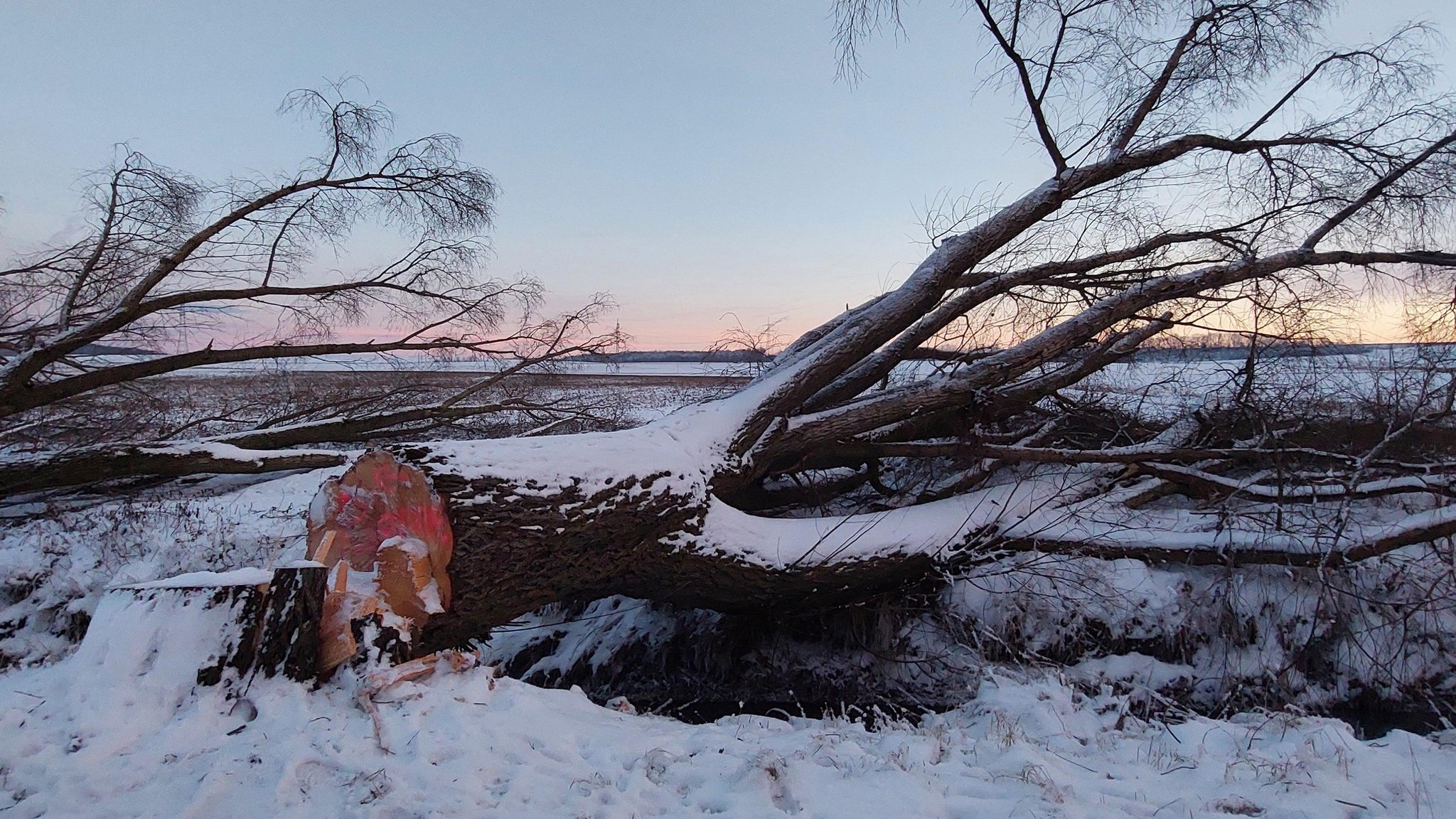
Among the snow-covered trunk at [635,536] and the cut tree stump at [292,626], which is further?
the snow-covered trunk at [635,536]

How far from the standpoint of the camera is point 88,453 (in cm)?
442

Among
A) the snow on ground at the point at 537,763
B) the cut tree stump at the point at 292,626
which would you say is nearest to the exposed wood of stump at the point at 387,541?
the cut tree stump at the point at 292,626

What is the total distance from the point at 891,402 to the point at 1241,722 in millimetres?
2551

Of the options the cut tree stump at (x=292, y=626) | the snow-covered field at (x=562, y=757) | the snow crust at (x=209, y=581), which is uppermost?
the snow crust at (x=209, y=581)

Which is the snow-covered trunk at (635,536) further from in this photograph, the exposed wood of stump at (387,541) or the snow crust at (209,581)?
the snow crust at (209,581)

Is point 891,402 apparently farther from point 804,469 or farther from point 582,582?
point 582,582

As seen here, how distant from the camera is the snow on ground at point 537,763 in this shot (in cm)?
198

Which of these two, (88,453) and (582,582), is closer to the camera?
(582,582)

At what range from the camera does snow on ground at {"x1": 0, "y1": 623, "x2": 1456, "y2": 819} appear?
6.49 feet

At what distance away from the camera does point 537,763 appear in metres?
2.33

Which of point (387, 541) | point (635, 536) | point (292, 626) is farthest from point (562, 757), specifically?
point (635, 536)

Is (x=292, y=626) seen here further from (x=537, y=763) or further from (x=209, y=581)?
(x=537, y=763)

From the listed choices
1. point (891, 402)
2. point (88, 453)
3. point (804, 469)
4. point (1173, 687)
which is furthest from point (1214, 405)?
point (88, 453)

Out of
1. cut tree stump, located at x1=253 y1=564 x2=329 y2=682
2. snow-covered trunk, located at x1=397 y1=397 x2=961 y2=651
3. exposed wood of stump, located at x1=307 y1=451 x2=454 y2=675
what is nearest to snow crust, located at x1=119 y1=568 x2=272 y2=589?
cut tree stump, located at x1=253 y1=564 x2=329 y2=682
